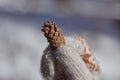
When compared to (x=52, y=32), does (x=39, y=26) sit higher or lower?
higher

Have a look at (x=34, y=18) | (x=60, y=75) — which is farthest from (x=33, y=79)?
(x=60, y=75)

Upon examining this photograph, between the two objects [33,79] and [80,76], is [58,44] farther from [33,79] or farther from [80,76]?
[33,79]

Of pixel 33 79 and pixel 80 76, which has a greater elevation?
pixel 33 79

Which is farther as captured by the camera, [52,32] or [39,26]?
[39,26]

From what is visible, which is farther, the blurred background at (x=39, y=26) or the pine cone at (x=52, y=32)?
the blurred background at (x=39, y=26)

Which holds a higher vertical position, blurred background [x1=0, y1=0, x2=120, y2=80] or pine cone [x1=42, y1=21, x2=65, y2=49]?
blurred background [x1=0, y1=0, x2=120, y2=80]

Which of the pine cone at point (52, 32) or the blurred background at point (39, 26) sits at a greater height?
the blurred background at point (39, 26)

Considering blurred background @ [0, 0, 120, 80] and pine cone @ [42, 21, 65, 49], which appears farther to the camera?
blurred background @ [0, 0, 120, 80]

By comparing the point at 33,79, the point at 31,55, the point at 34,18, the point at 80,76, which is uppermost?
the point at 34,18
